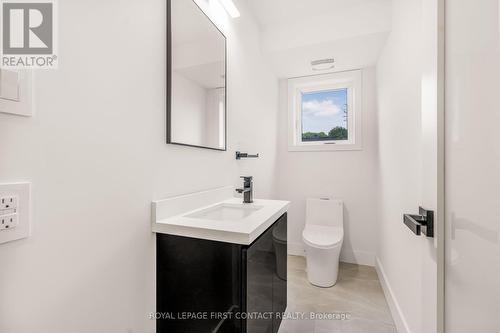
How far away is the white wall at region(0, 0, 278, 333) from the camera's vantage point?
1.96 ft

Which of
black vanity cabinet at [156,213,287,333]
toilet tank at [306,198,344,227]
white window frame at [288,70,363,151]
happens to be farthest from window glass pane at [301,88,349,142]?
black vanity cabinet at [156,213,287,333]

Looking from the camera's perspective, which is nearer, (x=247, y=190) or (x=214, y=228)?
(x=214, y=228)

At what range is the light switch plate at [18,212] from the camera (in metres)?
0.54

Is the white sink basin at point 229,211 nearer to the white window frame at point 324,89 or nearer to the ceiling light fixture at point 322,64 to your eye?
the white window frame at point 324,89

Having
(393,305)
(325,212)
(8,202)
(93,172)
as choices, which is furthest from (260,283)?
(325,212)

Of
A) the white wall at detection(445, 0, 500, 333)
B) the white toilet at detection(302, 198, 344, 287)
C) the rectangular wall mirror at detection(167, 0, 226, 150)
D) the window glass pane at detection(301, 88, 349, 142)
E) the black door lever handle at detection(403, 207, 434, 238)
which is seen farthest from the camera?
the window glass pane at detection(301, 88, 349, 142)

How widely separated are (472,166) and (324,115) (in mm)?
2506

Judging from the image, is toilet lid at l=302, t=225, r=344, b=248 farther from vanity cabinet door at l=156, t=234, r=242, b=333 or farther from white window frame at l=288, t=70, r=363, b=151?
vanity cabinet door at l=156, t=234, r=242, b=333

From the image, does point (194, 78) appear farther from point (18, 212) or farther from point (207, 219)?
point (18, 212)

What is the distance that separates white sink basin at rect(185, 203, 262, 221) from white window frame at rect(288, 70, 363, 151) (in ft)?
5.49

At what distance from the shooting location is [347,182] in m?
2.74

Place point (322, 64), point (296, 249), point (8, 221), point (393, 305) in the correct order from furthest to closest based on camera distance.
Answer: point (296, 249) → point (322, 64) → point (393, 305) → point (8, 221)

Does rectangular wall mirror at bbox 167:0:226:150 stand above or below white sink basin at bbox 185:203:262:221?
above

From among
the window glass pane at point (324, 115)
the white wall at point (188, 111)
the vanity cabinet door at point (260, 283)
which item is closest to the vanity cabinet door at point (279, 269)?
the vanity cabinet door at point (260, 283)
